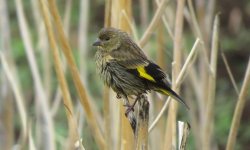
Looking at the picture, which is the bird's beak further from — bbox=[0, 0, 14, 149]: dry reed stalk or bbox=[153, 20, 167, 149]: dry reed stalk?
bbox=[0, 0, 14, 149]: dry reed stalk

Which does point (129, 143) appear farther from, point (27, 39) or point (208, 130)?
point (27, 39)

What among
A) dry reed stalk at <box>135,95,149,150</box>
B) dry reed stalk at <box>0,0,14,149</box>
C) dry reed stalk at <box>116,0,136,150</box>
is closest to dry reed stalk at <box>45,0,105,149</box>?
dry reed stalk at <box>116,0,136,150</box>

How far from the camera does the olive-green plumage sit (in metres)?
2.58

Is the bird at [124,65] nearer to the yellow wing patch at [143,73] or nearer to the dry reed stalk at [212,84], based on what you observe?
the yellow wing patch at [143,73]

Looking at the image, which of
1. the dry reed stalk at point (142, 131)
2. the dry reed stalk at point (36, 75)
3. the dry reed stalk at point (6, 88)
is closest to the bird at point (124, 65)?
the dry reed stalk at point (142, 131)

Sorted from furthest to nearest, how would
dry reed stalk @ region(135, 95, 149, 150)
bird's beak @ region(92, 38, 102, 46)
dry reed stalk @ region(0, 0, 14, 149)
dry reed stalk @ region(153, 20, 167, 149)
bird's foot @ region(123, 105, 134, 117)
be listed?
dry reed stalk @ region(0, 0, 14, 149)
dry reed stalk @ region(153, 20, 167, 149)
bird's beak @ region(92, 38, 102, 46)
bird's foot @ region(123, 105, 134, 117)
dry reed stalk @ region(135, 95, 149, 150)

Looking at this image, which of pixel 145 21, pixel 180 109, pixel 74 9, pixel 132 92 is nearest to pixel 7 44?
pixel 145 21

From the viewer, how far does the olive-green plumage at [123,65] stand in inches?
102

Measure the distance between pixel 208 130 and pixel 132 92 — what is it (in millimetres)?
488

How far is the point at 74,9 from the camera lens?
6.04 metres

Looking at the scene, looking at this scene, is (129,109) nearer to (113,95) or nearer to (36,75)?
(113,95)

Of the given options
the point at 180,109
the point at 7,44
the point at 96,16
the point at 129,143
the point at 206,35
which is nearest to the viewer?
the point at 129,143

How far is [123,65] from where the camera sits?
2652 millimetres

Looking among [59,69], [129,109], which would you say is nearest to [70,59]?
[59,69]
